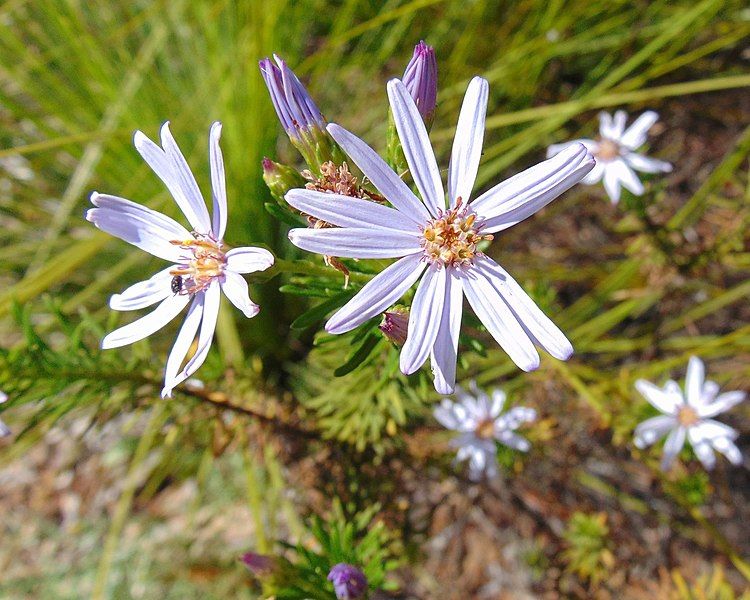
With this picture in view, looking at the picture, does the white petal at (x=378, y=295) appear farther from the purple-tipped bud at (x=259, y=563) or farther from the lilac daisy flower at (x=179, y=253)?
the purple-tipped bud at (x=259, y=563)

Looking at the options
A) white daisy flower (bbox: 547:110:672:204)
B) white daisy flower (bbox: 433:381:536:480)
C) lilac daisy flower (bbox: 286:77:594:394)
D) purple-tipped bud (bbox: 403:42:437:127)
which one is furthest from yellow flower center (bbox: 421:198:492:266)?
white daisy flower (bbox: 547:110:672:204)

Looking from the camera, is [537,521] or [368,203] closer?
[368,203]

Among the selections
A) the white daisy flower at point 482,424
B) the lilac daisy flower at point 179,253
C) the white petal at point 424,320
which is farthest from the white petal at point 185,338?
the white daisy flower at point 482,424

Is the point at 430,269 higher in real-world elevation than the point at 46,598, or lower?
higher

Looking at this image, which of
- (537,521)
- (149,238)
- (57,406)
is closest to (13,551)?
(57,406)

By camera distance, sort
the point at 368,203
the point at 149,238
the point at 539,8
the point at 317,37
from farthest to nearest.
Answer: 1. the point at 317,37
2. the point at 539,8
3. the point at 149,238
4. the point at 368,203

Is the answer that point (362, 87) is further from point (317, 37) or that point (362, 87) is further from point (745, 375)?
point (745, 375)

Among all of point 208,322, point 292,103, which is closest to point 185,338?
point 208,322
